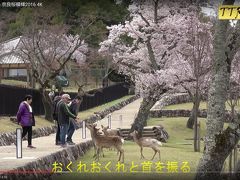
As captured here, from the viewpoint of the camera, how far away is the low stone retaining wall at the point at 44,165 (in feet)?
28.0

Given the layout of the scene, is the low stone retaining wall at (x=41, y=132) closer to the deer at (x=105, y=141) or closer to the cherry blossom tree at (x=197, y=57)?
the deer at (x=105, y=141)

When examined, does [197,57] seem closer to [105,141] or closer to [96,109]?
[105,141]

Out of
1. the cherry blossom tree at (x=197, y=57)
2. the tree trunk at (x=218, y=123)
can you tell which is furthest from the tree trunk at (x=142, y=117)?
the tree trunk at (x=218, y=123)

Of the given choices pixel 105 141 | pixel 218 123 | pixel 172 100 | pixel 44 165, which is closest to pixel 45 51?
pixel 105 141

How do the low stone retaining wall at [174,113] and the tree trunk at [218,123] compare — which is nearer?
the tree trunk at [218,123]

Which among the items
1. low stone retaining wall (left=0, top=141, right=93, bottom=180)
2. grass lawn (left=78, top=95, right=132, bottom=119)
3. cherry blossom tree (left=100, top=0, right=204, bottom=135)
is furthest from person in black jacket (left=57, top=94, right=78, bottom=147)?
grass lawn (left=78, top=95, right=132, bottom=119)

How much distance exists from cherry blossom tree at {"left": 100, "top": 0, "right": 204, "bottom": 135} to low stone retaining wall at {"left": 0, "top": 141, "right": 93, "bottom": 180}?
10.6 metres

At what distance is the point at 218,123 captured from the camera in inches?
392

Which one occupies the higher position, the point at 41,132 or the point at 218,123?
the point at 218,123

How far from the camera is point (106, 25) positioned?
80.1 feet

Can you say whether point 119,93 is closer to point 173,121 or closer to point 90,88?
point 90,88

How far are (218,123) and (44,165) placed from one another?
3.49m

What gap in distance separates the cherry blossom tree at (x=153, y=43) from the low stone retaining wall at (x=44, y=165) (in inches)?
416

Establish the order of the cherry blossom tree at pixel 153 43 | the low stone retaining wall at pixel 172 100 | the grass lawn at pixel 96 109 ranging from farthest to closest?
the low stone retaining wall at pixel 172 100
the grass lawn at pixel 96 109
the cherry blossom tree at pixel 153 43
